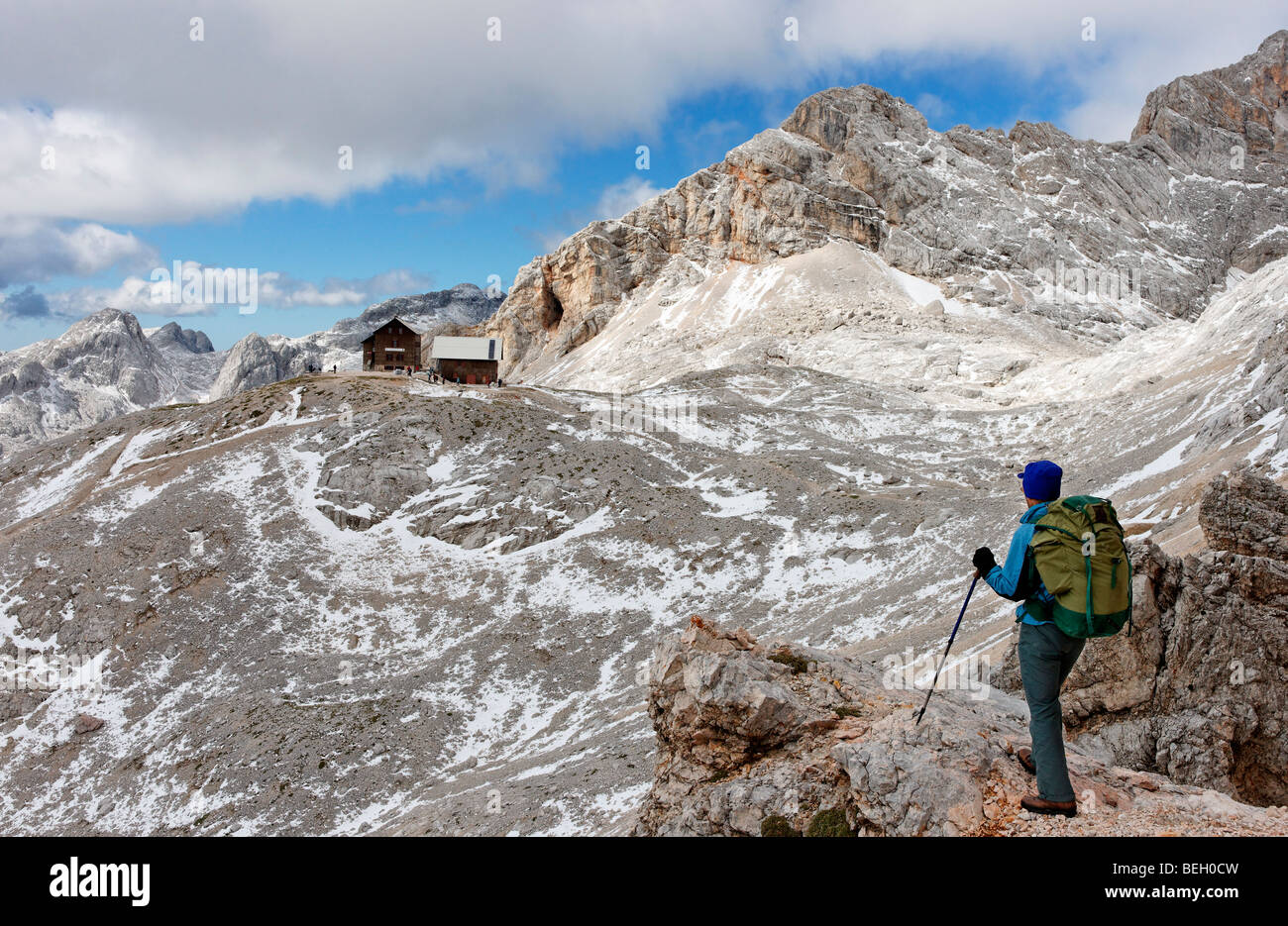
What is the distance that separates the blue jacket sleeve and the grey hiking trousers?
452mm

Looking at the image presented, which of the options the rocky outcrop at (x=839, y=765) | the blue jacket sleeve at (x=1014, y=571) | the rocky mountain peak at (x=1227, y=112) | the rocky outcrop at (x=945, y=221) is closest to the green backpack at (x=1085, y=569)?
the blue jacket sleeve at (x=1014, y=571)

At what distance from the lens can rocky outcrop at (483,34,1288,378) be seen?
13312 cm

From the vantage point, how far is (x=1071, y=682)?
13.3 metres

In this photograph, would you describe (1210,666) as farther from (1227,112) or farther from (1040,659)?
(1227,112)

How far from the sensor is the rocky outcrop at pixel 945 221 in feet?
437

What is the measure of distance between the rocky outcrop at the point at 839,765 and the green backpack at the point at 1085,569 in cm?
183

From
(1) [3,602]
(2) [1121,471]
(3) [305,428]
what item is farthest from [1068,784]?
(3) [305,428]

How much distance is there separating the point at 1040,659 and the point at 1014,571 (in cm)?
84

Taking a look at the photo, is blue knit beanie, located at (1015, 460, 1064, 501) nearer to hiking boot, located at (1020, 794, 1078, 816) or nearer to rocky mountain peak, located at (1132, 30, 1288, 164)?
hiking boot, located at (1020, 794, 1078, 816)

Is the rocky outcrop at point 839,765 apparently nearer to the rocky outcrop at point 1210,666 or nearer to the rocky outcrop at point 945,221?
the rocky outcrop at point 1210,666

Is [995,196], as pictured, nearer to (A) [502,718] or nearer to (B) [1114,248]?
(B) [1114,248]

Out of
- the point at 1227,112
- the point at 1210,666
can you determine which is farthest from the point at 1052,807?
the point at 1227,112

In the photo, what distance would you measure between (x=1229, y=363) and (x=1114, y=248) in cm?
9887

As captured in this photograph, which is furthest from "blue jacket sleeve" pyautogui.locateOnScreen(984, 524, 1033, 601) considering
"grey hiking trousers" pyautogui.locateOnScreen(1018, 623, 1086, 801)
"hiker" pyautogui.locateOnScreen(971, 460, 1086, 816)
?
"grey hiking trousers" pyautogui.locateOnScreen(1018, 623, 1086, 801)
